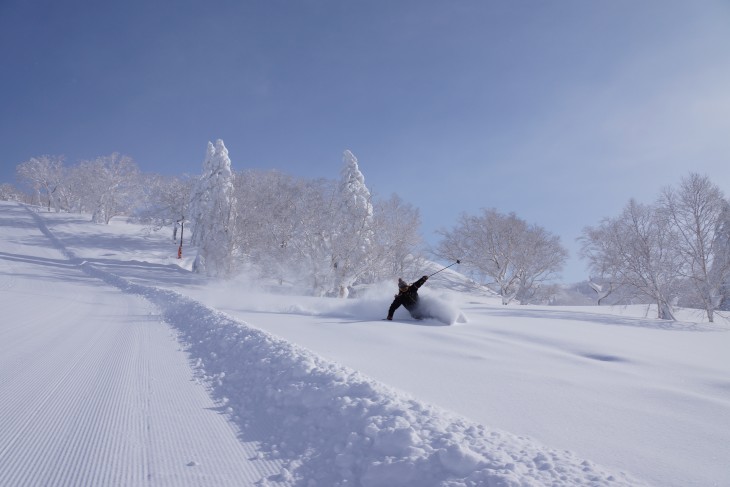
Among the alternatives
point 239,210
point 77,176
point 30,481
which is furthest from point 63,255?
point 30,481

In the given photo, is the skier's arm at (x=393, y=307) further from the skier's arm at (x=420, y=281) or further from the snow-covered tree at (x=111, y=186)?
the snow-covered tree at (x=111, y=186)

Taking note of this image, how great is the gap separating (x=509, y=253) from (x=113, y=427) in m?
32.8

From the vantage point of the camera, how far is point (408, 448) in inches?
119

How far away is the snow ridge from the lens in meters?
2.67

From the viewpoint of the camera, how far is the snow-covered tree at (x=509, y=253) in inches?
1272

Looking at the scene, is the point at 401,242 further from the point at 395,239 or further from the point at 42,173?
the point at 42,173

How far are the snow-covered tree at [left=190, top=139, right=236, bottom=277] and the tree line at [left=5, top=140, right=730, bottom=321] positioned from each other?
108 mm

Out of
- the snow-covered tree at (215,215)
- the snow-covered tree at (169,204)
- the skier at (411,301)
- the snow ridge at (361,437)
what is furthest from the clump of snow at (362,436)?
the snow-covered tree at (169,204)

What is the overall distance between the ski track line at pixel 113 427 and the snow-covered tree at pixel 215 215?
24479mm

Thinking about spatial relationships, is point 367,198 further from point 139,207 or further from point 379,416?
point 139,207

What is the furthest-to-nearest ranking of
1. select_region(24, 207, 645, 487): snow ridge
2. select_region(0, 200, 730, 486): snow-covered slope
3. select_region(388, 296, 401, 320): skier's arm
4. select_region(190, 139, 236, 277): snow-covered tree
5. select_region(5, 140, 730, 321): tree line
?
select_region(190, 139, 236, 277): snow-covered tree < select_region(5, 140, 730, 321): tree line < select_region(388, 296, 401, 320): skier's arm < select_region(0, 200, 730, 486): snow-covered slope < select_region(24, 207, 645, 487): snow ridge

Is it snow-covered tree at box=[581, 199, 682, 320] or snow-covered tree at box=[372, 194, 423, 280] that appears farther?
snow-covered tree at box=[372, 194, 423, 280]

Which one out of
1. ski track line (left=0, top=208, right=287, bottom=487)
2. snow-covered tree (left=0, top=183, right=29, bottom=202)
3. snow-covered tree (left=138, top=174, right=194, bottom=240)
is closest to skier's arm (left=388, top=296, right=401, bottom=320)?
ski track line (left=0, top=208, right=287, bottom=487)

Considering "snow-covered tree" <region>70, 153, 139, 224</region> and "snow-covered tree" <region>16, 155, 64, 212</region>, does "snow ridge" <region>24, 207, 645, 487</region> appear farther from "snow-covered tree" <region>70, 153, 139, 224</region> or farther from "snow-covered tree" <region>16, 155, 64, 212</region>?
"snow-covered tree" <region>16, 155, 64, 212</region>
